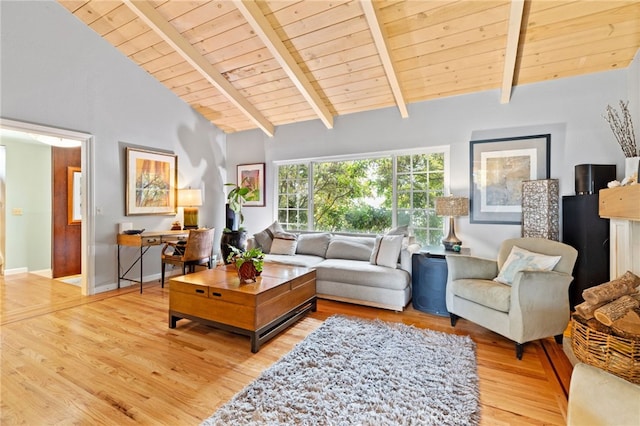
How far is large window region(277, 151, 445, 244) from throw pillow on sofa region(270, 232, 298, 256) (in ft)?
2.17

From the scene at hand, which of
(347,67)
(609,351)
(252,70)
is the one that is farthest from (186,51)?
(609,351)

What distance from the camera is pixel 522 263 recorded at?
2.65 metres

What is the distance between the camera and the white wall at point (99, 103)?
131 inches

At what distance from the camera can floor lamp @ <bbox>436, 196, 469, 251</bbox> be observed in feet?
11.6

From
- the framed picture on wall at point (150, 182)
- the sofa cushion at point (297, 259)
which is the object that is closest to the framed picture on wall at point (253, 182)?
the framed picture on wall at point (150, 182)

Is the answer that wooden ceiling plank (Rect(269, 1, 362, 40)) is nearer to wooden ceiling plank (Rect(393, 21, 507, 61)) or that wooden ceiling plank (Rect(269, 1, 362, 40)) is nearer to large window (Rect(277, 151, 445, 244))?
wooden ceiling plank (Rect(393, 21, 507, 61))

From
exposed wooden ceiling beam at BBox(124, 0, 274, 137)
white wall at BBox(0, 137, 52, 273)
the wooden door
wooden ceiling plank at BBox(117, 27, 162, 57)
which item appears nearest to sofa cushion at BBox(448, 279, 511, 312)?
exposed wooden ceiling beam at BBox(124, 0, 274, 137)

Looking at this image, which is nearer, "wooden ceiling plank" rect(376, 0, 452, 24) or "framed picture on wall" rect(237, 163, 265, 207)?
"wooden ceiling plank" rect(376, 0, 452, 24)

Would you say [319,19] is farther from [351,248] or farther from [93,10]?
[93,10]

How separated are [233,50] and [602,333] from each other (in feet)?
14.2

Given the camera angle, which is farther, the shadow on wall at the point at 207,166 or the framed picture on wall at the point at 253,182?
the framed picture on wall at the point at 253,182

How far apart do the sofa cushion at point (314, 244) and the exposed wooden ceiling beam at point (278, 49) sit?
178cm

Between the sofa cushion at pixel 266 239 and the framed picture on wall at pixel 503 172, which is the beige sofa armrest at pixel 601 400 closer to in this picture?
the framed picture on wall at pixel 503 172

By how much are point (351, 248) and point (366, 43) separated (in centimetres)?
247
